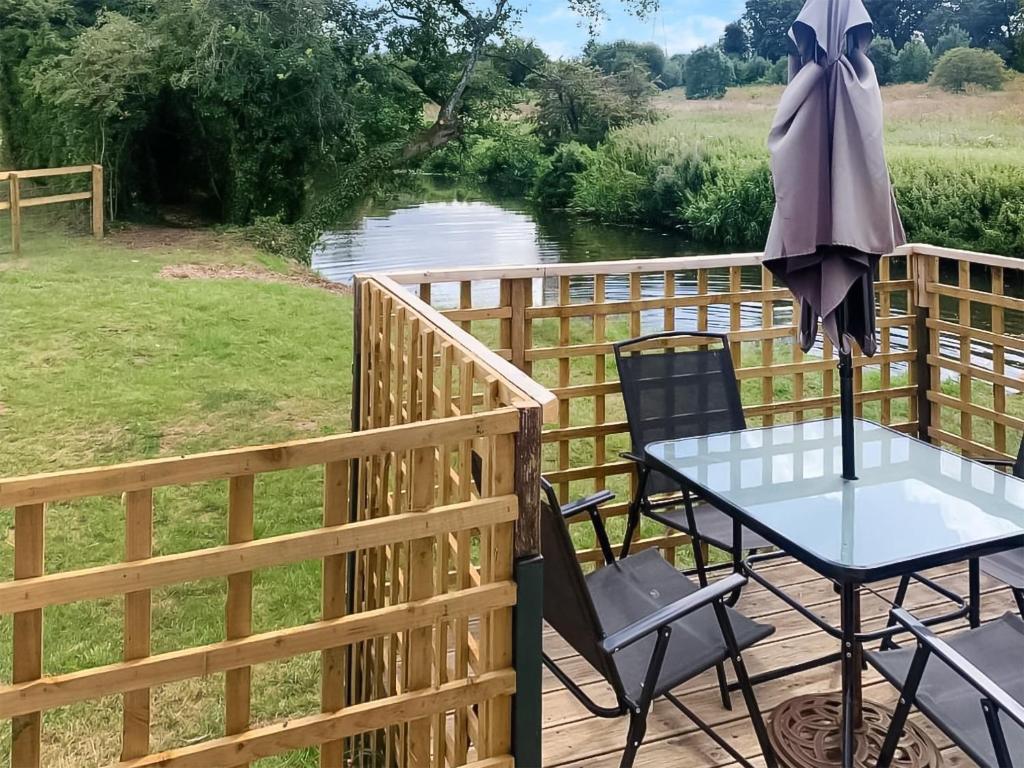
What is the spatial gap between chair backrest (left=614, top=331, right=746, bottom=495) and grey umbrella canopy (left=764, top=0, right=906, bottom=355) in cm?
61

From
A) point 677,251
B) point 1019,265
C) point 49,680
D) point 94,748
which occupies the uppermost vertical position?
point 677,251

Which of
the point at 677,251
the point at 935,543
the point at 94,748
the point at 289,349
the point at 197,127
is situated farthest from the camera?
the point at 677,251

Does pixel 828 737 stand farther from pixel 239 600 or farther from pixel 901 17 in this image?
pixel 901 17

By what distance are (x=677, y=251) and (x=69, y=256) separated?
6.66m

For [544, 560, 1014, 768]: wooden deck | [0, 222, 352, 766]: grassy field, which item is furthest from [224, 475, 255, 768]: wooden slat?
[0, 222, 352, 766]: grassy field

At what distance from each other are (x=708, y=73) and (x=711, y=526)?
34.5 feet

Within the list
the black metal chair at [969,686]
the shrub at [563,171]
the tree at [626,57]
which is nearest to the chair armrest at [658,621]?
the black metal chair at [969,686]

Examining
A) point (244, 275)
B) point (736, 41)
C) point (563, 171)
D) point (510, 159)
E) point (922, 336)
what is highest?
point (736, 41)

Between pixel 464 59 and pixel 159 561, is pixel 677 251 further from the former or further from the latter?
pixel 159 561

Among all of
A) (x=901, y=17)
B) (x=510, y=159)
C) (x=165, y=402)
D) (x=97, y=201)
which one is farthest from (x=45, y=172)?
(x=901, y=17)

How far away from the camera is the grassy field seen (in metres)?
3.12

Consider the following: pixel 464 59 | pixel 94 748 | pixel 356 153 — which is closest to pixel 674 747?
pixel 94 748

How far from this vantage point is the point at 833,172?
69.4 inches

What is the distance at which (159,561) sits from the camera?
3.28 ft
